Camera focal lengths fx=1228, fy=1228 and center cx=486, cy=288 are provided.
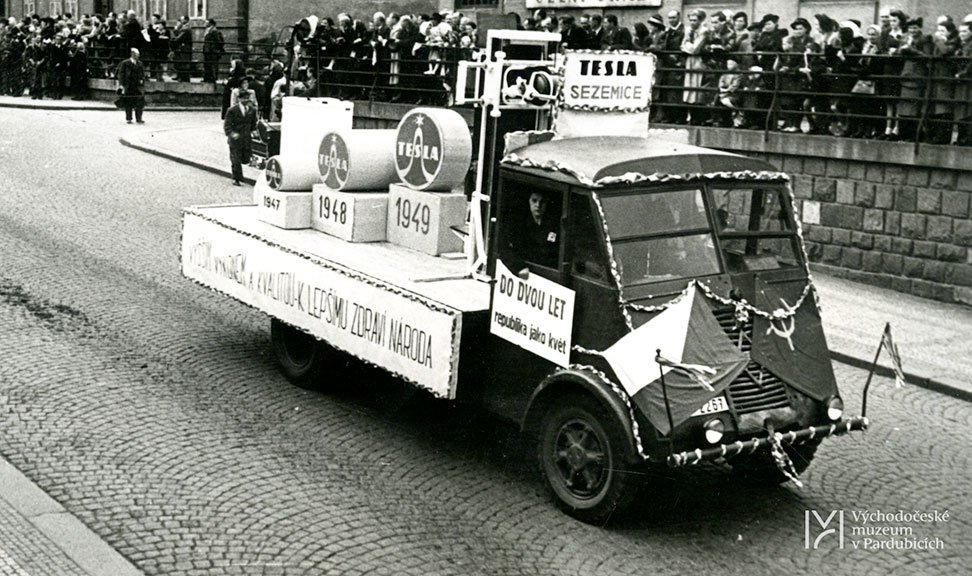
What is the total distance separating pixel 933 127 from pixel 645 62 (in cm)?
866

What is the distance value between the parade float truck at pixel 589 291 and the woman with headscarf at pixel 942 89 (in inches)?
306

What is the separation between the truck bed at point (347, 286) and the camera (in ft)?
28.5

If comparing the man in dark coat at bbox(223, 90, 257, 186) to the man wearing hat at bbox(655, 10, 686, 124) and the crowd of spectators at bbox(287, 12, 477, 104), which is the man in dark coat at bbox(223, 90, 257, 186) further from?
the man wearing hat at bbox(655, 10, 686, 124)

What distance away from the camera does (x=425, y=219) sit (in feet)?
34.2

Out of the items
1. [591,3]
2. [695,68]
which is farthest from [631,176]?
[591,3]

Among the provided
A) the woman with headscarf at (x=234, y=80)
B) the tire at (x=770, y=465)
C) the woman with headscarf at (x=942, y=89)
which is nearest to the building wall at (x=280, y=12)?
the woman with headscarf at (x=234, y=80)

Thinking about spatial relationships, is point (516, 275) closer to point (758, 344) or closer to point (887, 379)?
point (758, 344)

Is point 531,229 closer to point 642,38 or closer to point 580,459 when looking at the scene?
point 580,459

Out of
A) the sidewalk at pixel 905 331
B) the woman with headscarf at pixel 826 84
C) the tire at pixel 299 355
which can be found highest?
the woman with headscarf at pixel 826 84

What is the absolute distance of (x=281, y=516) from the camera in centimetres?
768

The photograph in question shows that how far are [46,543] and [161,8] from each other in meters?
41.2

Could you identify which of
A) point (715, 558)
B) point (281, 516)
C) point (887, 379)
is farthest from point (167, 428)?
point (887, 379)

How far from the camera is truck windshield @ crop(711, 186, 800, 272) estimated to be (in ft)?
26.8

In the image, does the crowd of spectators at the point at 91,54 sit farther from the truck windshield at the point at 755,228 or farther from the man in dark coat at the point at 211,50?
the truck windshield at the point at 755,228
